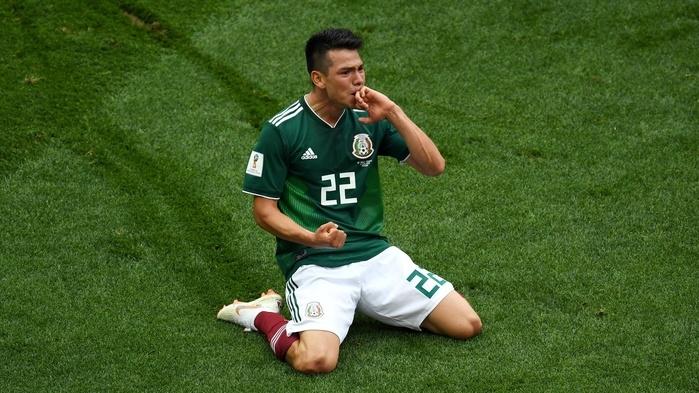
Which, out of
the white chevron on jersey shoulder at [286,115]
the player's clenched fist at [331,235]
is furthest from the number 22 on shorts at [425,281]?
the white chevron on jersey shoulder at [286,115]

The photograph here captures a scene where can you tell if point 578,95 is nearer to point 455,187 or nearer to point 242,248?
point 455,187

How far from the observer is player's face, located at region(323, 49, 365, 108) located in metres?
5.99

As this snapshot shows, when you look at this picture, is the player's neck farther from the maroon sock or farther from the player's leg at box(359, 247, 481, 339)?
the maroon sock

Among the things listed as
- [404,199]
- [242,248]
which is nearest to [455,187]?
[404,199]

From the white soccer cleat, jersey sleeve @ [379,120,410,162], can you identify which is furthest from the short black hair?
the white soccer cleat

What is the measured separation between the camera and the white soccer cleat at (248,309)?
6.29m

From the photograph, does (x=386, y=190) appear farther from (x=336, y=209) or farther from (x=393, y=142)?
(x=336, y=209)

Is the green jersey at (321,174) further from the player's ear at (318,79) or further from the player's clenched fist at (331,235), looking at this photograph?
the player's clenched fist at (331,235)

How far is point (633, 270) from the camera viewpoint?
673 cm

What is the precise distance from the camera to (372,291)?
6.18 m

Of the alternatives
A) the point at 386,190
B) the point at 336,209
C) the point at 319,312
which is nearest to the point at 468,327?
the point at 319,312

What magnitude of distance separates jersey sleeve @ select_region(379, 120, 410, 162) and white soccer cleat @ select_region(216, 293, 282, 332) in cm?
101

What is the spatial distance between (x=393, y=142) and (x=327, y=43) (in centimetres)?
67

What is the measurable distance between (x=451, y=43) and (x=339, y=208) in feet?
12.0
